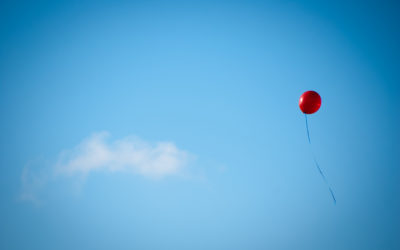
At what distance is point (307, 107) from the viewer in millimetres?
5543
